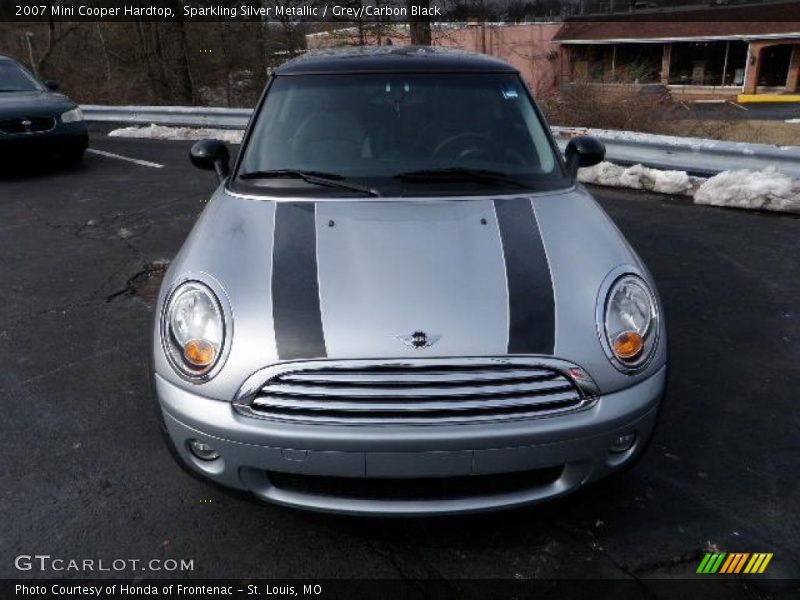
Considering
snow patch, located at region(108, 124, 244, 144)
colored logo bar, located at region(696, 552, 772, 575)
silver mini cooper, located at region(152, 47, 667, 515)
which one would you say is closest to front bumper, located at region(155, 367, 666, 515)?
silver mini cooper, located at region(152, 47, 667, 515)

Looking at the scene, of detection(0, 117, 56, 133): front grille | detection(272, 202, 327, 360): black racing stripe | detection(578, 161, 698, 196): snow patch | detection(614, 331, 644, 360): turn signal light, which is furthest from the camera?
detection(0, 117, 56, 133): front grille

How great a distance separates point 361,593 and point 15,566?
3.92 ft

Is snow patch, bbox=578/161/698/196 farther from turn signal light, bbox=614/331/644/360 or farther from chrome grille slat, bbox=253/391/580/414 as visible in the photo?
chrome grille slat, bbox=253/391/580/414

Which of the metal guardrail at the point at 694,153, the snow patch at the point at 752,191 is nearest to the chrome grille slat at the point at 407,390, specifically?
the snow patch at the point at 752,191

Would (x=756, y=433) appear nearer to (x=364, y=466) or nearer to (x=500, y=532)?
(x=500, y=532)

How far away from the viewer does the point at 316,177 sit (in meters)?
3.02

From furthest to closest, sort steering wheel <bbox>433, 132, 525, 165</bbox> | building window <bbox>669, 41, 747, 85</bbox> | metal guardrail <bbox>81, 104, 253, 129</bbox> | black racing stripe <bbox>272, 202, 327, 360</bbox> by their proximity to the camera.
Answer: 1. building window <bbox>669, 41, 747, 85</bbox>
2. metal guardrail <bbox>81, 104, 253, 129</bbox>
3. steering wheel <bbox>433, 132, 525, 165</bbox>
4. black racing stripe <bbox>272, 202, 327, 360</bbox>

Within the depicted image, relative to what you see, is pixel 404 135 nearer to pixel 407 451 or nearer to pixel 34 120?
pixel 407 451

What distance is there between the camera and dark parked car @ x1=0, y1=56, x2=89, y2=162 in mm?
8055

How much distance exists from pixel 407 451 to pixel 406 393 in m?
0.17

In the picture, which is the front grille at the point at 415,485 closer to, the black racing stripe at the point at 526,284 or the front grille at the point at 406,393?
the front grille at the point at 406,393

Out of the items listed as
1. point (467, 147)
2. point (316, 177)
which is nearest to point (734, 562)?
point (467, 147)

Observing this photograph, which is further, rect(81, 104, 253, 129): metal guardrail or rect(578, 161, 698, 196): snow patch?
rect(81, 104, 253, 129): metal guardrail

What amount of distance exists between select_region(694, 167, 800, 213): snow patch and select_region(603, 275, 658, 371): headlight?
4564mm
